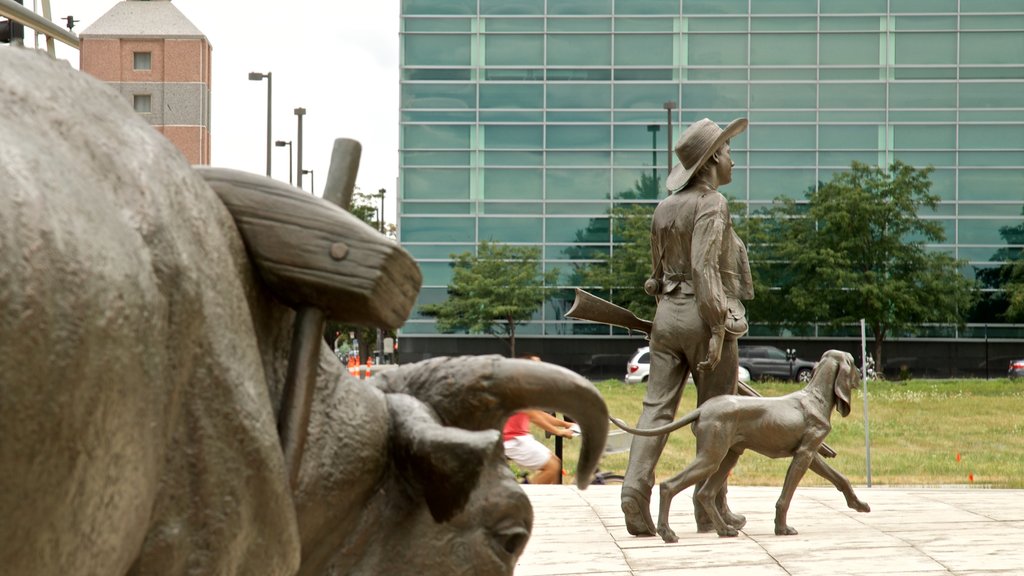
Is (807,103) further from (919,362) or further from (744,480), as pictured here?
(744,480)

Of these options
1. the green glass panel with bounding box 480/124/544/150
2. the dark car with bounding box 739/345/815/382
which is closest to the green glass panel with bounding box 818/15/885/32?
the green glass panel with bounding box 480/124/544/150

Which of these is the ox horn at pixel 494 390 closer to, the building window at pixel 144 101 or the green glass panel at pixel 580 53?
the building window at pixel 144 101

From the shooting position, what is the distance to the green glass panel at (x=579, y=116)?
4541 cm

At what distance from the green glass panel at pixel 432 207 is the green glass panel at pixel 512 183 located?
90 centimetres

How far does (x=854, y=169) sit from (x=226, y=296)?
4300 centimetres

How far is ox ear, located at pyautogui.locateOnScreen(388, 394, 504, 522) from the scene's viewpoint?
5.19ft

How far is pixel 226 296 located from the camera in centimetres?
132

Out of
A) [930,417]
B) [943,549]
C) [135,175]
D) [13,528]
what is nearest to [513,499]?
[135,175]

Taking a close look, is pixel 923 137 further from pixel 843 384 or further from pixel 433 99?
pixel 843 384

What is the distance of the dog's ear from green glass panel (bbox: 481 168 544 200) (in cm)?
Result: 3570

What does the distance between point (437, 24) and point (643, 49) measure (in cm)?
693

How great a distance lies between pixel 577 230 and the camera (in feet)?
150

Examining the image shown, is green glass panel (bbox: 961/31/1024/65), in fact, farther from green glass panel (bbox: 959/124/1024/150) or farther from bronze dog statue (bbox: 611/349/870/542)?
bronze dog statue (bbox: 611/349/870/542)

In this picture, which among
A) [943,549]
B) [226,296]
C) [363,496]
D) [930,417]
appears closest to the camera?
[226,296]
